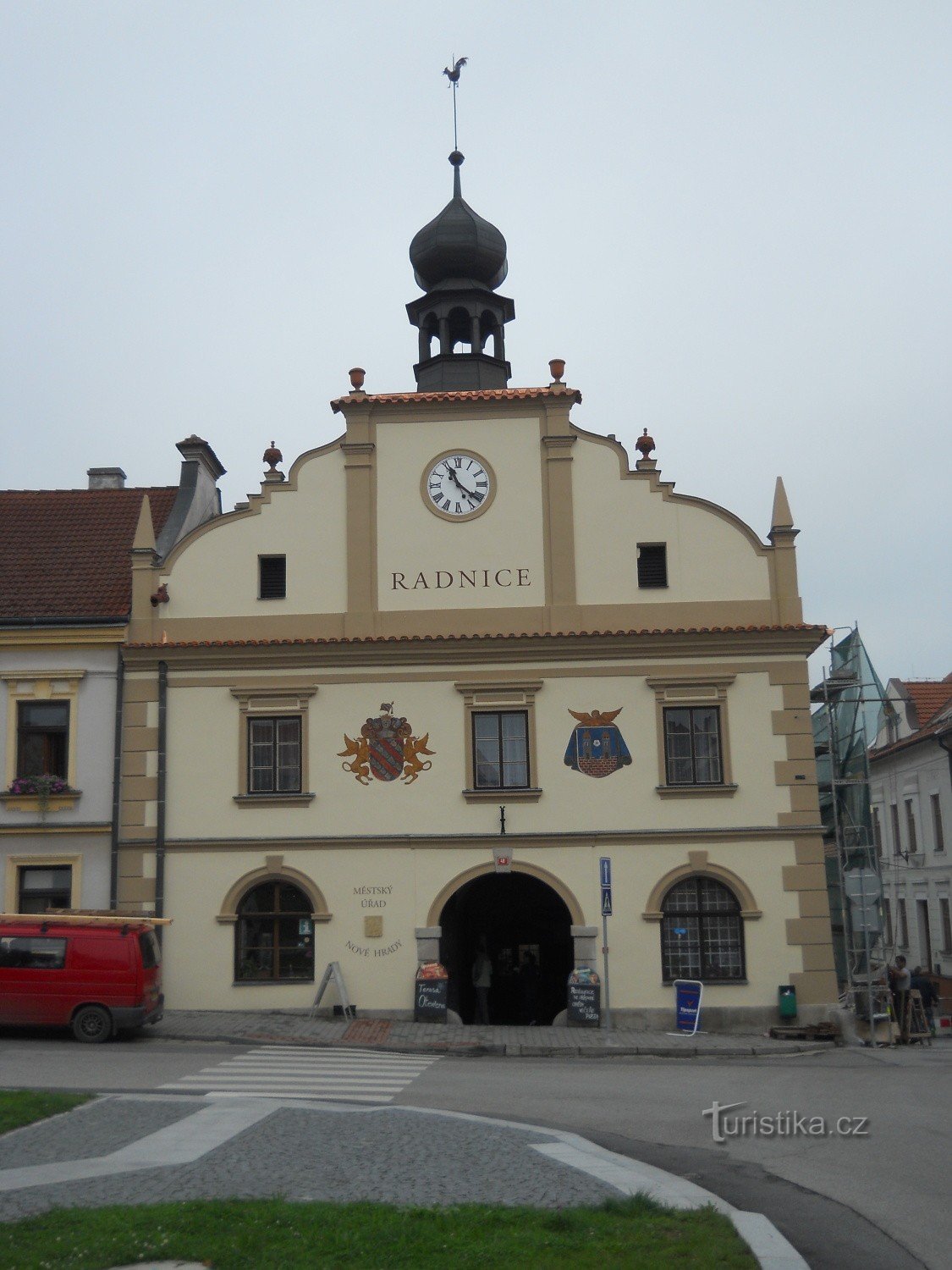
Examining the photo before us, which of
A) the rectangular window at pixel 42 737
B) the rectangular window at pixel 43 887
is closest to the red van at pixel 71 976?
the rectangular window at pixel 43 887

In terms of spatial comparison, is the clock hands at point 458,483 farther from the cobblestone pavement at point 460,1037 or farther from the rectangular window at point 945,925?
the rectangular window at point 945,925

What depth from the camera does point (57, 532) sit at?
96.3ft

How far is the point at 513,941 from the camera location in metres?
30.7

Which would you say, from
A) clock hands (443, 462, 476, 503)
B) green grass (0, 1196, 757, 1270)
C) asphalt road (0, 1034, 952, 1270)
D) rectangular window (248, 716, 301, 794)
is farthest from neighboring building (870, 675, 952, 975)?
green grass (0, 1196, 757, 1270)

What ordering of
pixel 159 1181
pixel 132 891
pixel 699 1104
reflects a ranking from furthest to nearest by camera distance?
pixel 132 891, pixel 699 1104, pixel 159 1181

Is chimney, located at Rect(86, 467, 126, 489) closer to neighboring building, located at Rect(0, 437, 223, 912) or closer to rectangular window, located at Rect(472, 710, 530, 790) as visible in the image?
neighboring building, located at Rect(0, 437, 223, 912)

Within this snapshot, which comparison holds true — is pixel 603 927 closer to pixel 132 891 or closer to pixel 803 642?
pixel 803 642

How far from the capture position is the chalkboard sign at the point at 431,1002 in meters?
24.3

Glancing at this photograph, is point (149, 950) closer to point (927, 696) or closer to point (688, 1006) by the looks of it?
point (688, 1006)

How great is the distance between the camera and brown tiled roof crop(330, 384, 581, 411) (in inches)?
1048

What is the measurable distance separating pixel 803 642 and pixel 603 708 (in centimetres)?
392

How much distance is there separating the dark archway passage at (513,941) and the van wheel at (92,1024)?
30.3 ft

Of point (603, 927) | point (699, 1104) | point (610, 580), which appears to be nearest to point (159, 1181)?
point (699, 1104)

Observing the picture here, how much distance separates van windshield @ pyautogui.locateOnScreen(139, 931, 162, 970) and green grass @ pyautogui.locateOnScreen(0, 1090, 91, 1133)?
285 inches
